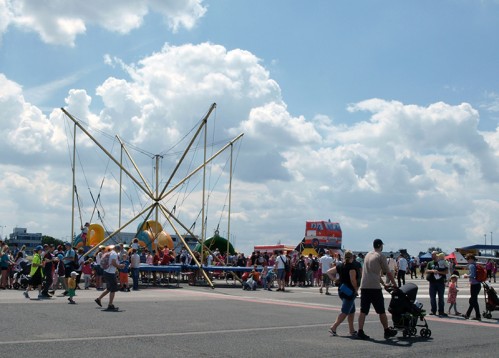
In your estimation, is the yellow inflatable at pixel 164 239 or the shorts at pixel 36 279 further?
the yellow inflatable at pixel 164 239

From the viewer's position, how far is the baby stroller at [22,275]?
19798mm

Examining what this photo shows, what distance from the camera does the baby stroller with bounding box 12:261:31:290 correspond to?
19798 millimetres

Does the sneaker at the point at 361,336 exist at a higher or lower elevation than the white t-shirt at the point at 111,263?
lower

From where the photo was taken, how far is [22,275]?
2008cm

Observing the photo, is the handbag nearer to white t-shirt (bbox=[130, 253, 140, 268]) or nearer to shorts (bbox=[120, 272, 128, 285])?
shorts (bbox=[120, 272, 128, 285])

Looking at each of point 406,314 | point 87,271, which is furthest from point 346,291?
point 87,271

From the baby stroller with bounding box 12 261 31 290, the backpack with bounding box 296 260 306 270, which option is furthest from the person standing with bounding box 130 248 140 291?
the backpack with bounding box 296 260 306 270

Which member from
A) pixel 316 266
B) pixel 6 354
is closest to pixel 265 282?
pixel 316 266

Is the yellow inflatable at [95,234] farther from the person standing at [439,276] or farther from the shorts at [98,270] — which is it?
the person standing at [439,276]

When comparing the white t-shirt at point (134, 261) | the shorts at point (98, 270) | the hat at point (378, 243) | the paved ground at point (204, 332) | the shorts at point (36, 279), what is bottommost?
the paved ground at point (204, 332)

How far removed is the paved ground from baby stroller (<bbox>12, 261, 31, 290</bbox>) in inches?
94.1

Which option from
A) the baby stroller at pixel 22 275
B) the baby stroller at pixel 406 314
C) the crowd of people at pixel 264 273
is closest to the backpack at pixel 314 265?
the crowd of people at pixel 264 273

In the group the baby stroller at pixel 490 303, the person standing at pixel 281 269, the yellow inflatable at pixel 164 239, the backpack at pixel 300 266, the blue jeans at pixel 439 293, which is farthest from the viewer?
the yellow inflatable at pixel 164 239

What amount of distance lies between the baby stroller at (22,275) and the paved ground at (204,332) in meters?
2.39
